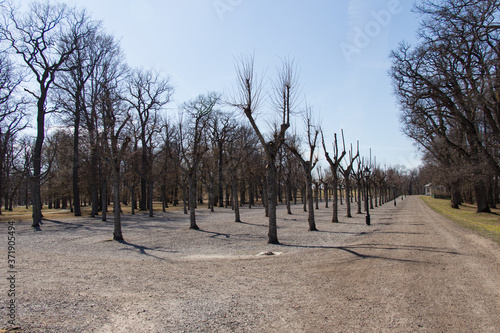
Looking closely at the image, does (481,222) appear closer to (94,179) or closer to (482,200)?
(482,200)

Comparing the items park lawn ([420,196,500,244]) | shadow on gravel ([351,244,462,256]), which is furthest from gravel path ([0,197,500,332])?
park lawn ([420,196,500,244])

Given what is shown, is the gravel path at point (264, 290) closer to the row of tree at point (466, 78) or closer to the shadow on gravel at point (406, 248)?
the shadow on gravel at point (406, 248)

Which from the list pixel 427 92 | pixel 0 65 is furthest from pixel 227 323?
pixel 0 65

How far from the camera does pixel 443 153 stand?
35.7 metres

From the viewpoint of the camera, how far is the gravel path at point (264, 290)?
4.48m

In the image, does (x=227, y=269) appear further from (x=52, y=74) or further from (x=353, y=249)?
(x=52, y=74)

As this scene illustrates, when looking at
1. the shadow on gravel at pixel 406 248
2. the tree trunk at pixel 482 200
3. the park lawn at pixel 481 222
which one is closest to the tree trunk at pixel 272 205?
the shadow on gravel at pixel 406 248

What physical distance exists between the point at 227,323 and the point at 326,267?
4.30 m

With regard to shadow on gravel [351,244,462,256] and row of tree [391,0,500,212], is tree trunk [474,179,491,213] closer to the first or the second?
row of tree [391,0,500,212]

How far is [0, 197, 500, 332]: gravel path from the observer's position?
14.7ft

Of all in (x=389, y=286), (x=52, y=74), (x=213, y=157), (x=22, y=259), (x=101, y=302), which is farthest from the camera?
(x=213, y=157)

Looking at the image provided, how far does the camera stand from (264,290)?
6.15 metres

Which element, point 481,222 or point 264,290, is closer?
point 264,290

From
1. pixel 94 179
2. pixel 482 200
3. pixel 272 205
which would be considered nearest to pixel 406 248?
pixel 272 205
